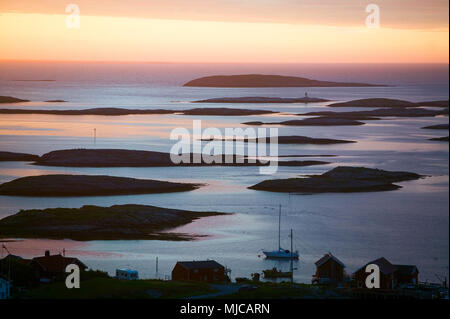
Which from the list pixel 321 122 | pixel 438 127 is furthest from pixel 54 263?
pixel 321 122

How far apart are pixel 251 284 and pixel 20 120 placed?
28.4m

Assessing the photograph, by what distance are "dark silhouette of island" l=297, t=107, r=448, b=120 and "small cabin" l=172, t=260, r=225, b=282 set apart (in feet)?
92.2

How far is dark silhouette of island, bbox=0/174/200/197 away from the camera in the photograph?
863 inches

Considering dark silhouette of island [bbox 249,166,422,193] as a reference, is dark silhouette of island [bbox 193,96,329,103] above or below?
above

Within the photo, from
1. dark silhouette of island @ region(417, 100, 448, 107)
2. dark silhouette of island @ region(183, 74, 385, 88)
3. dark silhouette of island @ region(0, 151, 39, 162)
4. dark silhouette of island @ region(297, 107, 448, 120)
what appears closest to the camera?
dark silhouette of island @ region(0, 151, 39, 162)

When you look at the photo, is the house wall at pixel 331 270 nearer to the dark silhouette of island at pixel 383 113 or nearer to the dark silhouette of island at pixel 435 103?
the dark silhouette of island at pixel 383 113

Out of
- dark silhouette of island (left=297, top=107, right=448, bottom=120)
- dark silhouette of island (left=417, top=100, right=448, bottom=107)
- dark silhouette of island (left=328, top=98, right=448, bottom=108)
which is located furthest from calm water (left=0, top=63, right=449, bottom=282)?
dark silhouette of island (left=328, top=98, right=448, bottom=108)

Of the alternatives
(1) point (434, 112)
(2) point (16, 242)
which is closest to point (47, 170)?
(2) point (16, 242)

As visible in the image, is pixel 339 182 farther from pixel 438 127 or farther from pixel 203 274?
pixel 438 127

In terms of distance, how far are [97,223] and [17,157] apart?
10540 mm

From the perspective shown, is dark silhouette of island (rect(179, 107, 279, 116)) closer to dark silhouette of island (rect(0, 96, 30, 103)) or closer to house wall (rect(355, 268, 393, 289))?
dark silhouette of island (rect(0, 96, 30, 103))

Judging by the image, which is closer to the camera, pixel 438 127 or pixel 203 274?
pixel 203 274

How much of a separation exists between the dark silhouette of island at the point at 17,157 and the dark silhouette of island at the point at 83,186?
178 inches

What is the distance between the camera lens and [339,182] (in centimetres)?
2327
